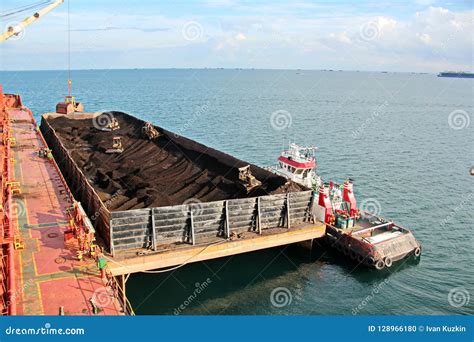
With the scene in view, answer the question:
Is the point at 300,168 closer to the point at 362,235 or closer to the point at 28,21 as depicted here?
the point at 362,235

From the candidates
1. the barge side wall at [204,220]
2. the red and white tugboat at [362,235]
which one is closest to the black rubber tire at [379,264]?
the red and white tugboat at [362,235]

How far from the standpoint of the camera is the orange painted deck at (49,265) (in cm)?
1178

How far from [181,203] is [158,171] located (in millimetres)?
7228

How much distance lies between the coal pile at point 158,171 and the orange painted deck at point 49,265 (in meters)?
3.09

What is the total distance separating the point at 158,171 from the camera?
90.6 feet

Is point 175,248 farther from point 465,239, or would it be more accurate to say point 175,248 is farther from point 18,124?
point 18,124

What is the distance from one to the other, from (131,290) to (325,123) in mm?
57443

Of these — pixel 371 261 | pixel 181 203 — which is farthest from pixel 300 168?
pixel 181 203

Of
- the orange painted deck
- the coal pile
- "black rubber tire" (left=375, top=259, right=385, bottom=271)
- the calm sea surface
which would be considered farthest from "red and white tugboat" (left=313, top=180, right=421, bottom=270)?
the orange painted deck

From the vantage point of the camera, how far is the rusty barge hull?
16438 millimetres

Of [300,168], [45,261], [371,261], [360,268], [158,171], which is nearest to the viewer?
[45,261]

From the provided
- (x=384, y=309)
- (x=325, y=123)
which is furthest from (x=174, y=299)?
(x=325, y=123)

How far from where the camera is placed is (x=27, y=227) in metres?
17.1

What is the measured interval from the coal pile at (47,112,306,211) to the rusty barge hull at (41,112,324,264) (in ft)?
0.19
